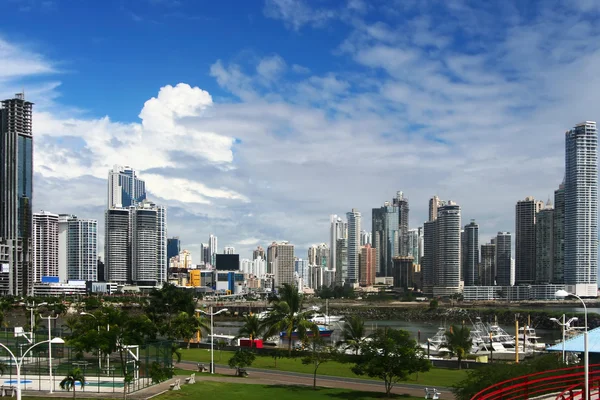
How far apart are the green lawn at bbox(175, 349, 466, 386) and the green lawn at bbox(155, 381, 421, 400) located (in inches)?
278

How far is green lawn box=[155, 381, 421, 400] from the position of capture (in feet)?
120

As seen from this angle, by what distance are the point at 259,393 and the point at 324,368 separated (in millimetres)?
14620

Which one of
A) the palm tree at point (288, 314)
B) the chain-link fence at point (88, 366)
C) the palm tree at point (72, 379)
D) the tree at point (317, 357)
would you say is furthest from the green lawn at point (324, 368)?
the palm tree at point (72, 379)

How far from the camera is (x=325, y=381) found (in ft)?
147

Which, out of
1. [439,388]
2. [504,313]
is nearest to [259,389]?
[439,388]

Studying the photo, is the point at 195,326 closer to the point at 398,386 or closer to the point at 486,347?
the point at 398,386

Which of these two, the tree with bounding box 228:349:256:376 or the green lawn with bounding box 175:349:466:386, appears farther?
the tree with bounding box 228:349:256:376

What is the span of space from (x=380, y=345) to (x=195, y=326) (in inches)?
1307

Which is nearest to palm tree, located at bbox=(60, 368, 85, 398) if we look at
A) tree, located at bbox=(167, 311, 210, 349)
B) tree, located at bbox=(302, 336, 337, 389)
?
tree, located at bbox=(302, 336, 337, 389)

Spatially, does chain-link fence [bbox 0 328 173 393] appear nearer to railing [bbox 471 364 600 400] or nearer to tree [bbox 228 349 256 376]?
tree [bbox 228 349 256 376]

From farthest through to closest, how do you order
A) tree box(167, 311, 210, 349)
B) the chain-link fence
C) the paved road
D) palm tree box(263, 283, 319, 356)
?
tree box(167, 311, 210, 349), palm tree box(263, 283, 319, 356), the paved road, the chain-link fence

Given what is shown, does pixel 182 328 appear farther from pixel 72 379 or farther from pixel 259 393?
pixel 72 379

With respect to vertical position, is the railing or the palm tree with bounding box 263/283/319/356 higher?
the railing

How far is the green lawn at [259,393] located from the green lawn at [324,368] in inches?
278
